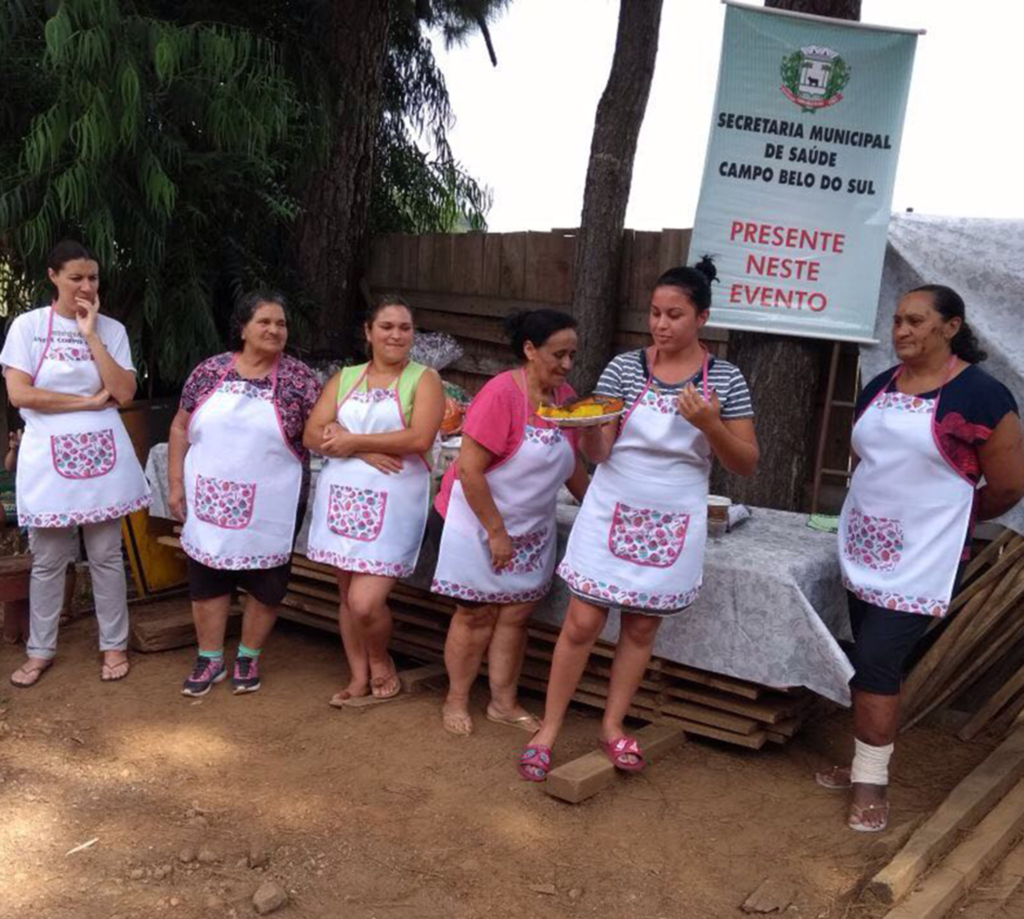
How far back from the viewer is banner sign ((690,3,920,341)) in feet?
15.2

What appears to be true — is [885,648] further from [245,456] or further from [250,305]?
[250,305]

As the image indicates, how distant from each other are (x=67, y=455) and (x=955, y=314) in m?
3.28

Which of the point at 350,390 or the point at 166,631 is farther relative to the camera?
the point at 166,631

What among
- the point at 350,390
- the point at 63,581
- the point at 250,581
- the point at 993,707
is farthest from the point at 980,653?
the point at 63,581

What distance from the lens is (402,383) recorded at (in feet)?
13.3

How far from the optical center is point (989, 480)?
3.31m

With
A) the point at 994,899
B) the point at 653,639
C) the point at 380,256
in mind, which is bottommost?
the point at 994,899

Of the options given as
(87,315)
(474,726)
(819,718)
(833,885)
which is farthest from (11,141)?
(833,885)

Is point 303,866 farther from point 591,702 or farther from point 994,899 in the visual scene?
point 994,899

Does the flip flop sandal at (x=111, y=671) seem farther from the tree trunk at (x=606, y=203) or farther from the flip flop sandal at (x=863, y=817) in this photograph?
the tree trunk at (x=606, y=203)

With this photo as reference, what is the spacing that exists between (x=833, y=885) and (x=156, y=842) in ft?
6.57

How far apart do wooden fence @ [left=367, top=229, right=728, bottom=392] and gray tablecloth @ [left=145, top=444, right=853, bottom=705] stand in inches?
102

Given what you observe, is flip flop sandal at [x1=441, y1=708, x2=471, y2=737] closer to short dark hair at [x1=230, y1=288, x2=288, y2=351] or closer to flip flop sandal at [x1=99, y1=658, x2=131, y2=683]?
flip flop sandal at [x1=99, y1=658, x2=131, y2=683]

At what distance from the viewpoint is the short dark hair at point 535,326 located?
3664mm
